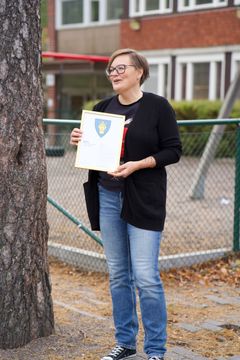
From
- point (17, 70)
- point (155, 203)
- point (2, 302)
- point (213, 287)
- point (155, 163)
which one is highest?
point (17, 70)

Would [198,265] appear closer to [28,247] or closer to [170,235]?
[170,235]

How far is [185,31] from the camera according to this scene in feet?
72.9

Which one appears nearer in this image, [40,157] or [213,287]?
[40,157]

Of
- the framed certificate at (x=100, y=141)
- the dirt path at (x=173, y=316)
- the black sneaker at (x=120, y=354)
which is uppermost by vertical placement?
the framed certificate at (x=100, y=141)

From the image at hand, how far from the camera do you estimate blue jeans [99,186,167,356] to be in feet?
12.8

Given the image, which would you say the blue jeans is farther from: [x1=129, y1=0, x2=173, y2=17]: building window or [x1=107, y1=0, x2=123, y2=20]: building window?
[x1=107, y1=0, x2=123, y2=20]: building window

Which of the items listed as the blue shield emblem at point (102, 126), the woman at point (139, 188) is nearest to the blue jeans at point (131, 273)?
the woman at point (139, 188)

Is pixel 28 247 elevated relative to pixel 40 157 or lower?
lower

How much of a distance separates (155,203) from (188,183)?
7074 mm

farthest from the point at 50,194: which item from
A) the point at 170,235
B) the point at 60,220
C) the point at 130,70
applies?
the point at 130,70

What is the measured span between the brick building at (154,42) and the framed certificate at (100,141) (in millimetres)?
16018

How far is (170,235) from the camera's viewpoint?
8.06 metres

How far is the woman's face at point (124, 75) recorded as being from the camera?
12.8ft

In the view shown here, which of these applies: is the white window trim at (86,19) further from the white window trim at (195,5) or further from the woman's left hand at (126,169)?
the woman's left hand at (126,169)
